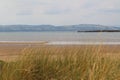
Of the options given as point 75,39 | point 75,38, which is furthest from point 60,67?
point 75,38

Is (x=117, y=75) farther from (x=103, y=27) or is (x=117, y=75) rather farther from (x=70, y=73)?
(x=103, y=27)

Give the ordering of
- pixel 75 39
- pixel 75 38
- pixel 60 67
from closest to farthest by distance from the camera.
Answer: pixel 60 67
pixel 75 39
pixel 75 38

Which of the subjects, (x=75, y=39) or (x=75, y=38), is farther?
(x=75, y=38)

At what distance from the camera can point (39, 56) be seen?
23.6ft

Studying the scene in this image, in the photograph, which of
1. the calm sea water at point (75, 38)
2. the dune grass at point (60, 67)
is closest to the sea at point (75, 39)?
the calm sea water at point (75, 38)

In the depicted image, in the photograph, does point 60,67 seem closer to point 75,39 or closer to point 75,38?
point 75,39

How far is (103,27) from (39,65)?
2249 millimetres

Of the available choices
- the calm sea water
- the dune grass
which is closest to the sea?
the calm sea water

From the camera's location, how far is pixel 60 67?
708 cm

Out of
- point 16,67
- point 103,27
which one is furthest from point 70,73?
point 103,27

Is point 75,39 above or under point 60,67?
under

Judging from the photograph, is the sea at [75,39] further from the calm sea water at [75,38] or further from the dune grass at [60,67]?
the dune grass at [60,67]

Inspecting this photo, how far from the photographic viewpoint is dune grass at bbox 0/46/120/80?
20.8 ft

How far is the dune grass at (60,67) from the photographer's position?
6355mm
